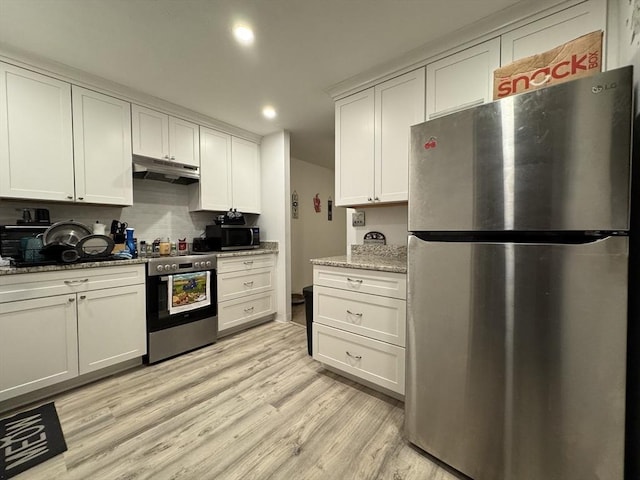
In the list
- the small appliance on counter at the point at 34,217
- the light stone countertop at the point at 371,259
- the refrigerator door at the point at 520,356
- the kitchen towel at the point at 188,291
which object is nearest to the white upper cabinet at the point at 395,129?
the light stone countertop at the point at 371,259

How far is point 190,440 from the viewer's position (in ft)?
4.71

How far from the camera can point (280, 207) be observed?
3373 millimetres

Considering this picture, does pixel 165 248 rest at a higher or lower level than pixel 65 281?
higher

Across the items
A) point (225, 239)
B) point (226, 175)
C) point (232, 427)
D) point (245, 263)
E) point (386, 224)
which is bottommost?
point (232, 427)

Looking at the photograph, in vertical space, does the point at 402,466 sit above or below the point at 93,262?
below

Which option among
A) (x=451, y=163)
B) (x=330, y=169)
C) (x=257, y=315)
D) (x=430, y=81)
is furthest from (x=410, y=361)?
(x=330, y=169)

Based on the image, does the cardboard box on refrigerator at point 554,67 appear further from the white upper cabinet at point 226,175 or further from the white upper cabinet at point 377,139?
the white upper cabinet at point 226,175

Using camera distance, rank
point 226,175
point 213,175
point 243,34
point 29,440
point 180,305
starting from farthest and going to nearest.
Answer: point 226,175
point 213,175
point 180,305
point 243,34
point 29,440

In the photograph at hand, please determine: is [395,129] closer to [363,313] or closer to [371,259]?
[371,259]

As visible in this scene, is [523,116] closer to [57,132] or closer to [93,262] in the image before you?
[93,262]

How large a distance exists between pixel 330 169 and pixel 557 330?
4.83 meters

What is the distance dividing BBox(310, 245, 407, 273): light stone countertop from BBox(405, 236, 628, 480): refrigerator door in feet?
1.66

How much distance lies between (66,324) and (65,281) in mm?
Result: 312

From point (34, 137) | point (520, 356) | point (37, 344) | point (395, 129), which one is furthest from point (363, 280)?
point (34, 137)
